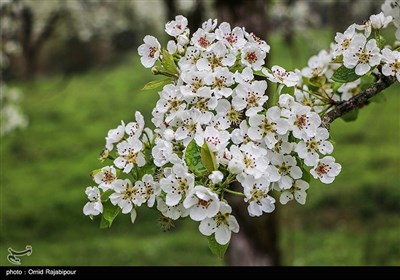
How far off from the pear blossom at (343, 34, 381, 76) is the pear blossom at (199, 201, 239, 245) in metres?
0.56

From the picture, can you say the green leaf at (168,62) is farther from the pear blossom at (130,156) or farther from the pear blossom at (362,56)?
the pear blossom at (362,56)

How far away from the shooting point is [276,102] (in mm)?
1544

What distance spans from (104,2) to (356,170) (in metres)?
5.63

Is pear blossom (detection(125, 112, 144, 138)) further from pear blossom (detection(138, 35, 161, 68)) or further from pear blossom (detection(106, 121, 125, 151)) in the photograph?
pear blossom (detection(138, 35, 161, 68))

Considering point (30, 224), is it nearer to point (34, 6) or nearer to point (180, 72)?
point (34, 6)

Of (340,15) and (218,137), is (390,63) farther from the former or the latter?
(340,15)

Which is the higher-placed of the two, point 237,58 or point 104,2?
point 104,2

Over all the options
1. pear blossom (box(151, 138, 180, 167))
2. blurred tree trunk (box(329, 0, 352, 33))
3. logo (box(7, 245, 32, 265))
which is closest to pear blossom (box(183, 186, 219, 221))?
pear blossom (box(151, 138, 180, 167))

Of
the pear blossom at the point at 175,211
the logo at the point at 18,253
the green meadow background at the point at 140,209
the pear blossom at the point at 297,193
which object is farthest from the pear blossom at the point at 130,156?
the green meadow background at the point at 140,209

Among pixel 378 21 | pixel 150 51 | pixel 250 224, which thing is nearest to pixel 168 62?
pixel 150 51

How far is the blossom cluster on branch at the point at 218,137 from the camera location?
1354 mm

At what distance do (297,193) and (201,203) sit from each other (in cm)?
31
